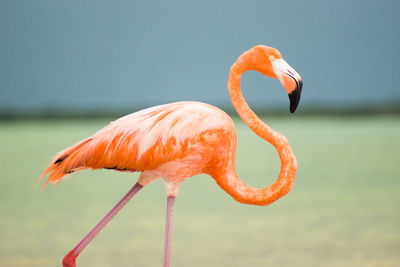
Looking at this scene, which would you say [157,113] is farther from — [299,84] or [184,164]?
[299,84]

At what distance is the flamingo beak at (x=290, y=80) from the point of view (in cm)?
295

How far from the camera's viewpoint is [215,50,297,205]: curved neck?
305cm

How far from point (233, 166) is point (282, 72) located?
0.62 m

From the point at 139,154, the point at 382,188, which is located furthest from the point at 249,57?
the point at 382,188

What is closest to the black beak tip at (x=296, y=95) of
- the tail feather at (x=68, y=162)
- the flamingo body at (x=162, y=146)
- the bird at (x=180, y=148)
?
the bird at (x=180, y=148)

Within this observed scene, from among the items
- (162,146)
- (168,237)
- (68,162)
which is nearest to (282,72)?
(162,146)

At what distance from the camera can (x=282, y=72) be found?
3.00 metres

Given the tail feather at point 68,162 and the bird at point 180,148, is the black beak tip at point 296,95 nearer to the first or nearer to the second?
the bird at point 180,148

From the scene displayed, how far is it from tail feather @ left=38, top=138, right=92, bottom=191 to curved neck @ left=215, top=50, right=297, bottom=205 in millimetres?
808

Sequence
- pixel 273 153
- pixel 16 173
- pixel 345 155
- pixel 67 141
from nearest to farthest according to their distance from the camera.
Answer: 1. pixel 16 173
2. pixel 345 155
3. pixel 273 153
4. pixel 67 141

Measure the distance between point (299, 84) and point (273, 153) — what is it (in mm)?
7740

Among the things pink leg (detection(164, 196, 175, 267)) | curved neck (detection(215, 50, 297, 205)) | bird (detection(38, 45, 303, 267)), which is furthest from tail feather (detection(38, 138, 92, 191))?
curved neck (detection(215, 50, 297, 205))

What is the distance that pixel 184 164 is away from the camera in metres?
3.04

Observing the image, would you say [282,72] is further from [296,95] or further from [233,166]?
[233,166]
